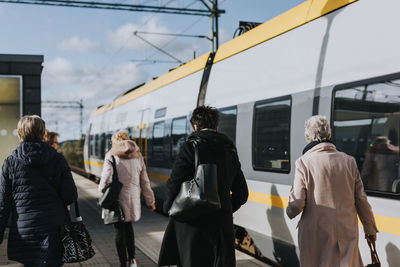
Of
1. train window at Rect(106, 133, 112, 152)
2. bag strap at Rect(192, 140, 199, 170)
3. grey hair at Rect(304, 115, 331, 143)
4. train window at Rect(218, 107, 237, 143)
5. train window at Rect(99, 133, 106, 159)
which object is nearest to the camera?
bag strap at Rect(192, 140, 199, 170)

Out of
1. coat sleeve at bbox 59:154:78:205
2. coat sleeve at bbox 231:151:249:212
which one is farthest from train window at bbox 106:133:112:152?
coat sleeve at bbox 231:151:249:212

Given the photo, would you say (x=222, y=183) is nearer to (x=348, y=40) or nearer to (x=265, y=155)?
(x=348, y=40)

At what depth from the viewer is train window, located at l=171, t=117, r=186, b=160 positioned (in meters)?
9.46

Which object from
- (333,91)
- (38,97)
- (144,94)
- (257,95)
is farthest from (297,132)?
(144,94)

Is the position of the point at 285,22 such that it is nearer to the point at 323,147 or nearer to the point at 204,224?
the point at 323,147

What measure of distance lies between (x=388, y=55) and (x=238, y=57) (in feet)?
9.94

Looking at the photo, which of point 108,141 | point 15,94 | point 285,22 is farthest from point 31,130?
point 108,141

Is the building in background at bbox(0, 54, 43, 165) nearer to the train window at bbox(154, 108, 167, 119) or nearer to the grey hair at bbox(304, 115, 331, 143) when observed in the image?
the train window at bbox(154, 108, 167, 119)

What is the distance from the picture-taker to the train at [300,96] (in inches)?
161

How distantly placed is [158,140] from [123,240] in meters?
5.63

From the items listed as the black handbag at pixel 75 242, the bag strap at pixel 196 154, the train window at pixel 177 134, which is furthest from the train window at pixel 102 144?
the bag strap at pixel 196 154

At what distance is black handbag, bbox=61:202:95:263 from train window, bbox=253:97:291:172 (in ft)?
7.64

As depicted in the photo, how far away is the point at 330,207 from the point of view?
359cm

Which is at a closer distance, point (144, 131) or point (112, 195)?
point (112, 195)
